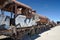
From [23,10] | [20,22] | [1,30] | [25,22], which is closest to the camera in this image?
[1,30]

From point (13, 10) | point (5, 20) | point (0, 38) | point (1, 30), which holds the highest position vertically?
point (13, 10)

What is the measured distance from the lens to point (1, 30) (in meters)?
7.52

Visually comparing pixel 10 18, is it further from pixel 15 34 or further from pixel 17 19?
pixel 15 34

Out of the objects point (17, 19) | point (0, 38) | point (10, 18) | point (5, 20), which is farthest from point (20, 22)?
point (0, 38)

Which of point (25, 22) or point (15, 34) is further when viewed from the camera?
point (25, 22)

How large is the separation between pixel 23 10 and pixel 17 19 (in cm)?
252

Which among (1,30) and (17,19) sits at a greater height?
(17,19)

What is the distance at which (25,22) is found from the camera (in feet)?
34.0

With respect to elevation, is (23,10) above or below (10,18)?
above

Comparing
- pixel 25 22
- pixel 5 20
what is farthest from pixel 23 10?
pixel 5 20

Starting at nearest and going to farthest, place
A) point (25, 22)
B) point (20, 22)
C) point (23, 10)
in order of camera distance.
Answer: point (20, 22) → point (25, 22) → point (23, 10)

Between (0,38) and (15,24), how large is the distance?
401 centimetres

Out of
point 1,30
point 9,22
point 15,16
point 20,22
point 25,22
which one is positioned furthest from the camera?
point 25,22

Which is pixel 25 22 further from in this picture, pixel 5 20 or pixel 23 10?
pixel 5 20
